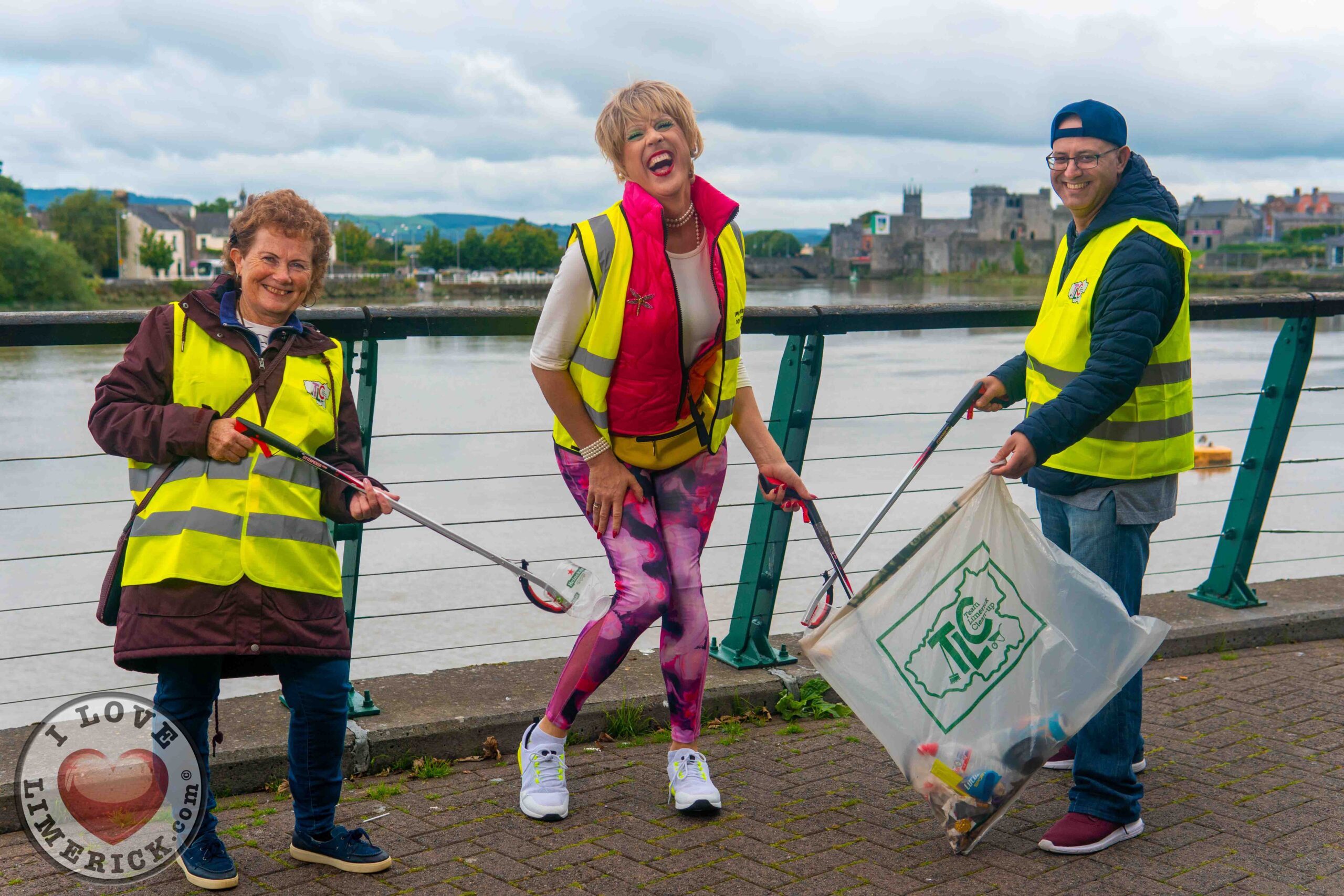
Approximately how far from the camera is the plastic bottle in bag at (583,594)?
3.04m

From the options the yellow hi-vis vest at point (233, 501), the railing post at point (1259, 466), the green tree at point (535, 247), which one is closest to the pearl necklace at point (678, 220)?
the yellow hi-vis vest at point (233, 501)

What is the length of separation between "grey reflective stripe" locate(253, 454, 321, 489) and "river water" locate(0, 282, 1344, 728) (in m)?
0.72

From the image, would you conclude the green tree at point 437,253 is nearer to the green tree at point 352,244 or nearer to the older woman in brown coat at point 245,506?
the green tree at point 352,244

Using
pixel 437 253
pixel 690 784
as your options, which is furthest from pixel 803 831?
pixel 437 253

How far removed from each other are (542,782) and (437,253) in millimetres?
118876

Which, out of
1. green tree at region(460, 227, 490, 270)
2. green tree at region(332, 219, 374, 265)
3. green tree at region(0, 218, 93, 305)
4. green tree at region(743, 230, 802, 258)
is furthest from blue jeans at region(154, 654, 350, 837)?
green tree at region(743, 230, 802, 258)

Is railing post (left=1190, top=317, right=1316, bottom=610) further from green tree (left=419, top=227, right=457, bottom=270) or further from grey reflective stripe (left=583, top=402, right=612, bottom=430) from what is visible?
green tree (left=419, top=227, right=457, bottom=270)

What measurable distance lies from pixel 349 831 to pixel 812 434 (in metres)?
19.5

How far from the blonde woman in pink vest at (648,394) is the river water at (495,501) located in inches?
21.6

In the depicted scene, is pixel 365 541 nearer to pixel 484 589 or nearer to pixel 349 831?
pixel 484 589

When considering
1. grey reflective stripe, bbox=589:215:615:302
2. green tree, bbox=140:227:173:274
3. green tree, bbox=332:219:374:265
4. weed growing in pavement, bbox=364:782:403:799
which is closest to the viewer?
grey reflective stripe, bbox=589:215:615:302

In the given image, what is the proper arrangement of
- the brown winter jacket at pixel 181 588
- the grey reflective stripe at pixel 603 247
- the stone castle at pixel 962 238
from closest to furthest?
the brown winter jacket at pixel 181 588 → the grey reflective stripe at pixel 603 247 → the stone castle at pixel 962 238

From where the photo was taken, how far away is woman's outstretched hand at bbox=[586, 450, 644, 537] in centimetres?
296

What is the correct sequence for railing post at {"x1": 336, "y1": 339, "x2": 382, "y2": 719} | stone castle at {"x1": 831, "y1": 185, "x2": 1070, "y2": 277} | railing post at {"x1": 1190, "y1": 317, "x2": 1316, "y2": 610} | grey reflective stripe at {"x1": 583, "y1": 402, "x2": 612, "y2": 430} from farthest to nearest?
stone castle at {"x1": 831, "y1": 185, "x2": 1070, "y2": 277} < railing post at {"x1": 1190, "y1": 317, "x2": 1316, "y2": 610} < railing post at {"x1": 336, "y1": 339, "x2": 382, "y2": 719} < grey reflective stripe at {"x1": 583, "y1": 402, "x2": 612, "y2": 430}
